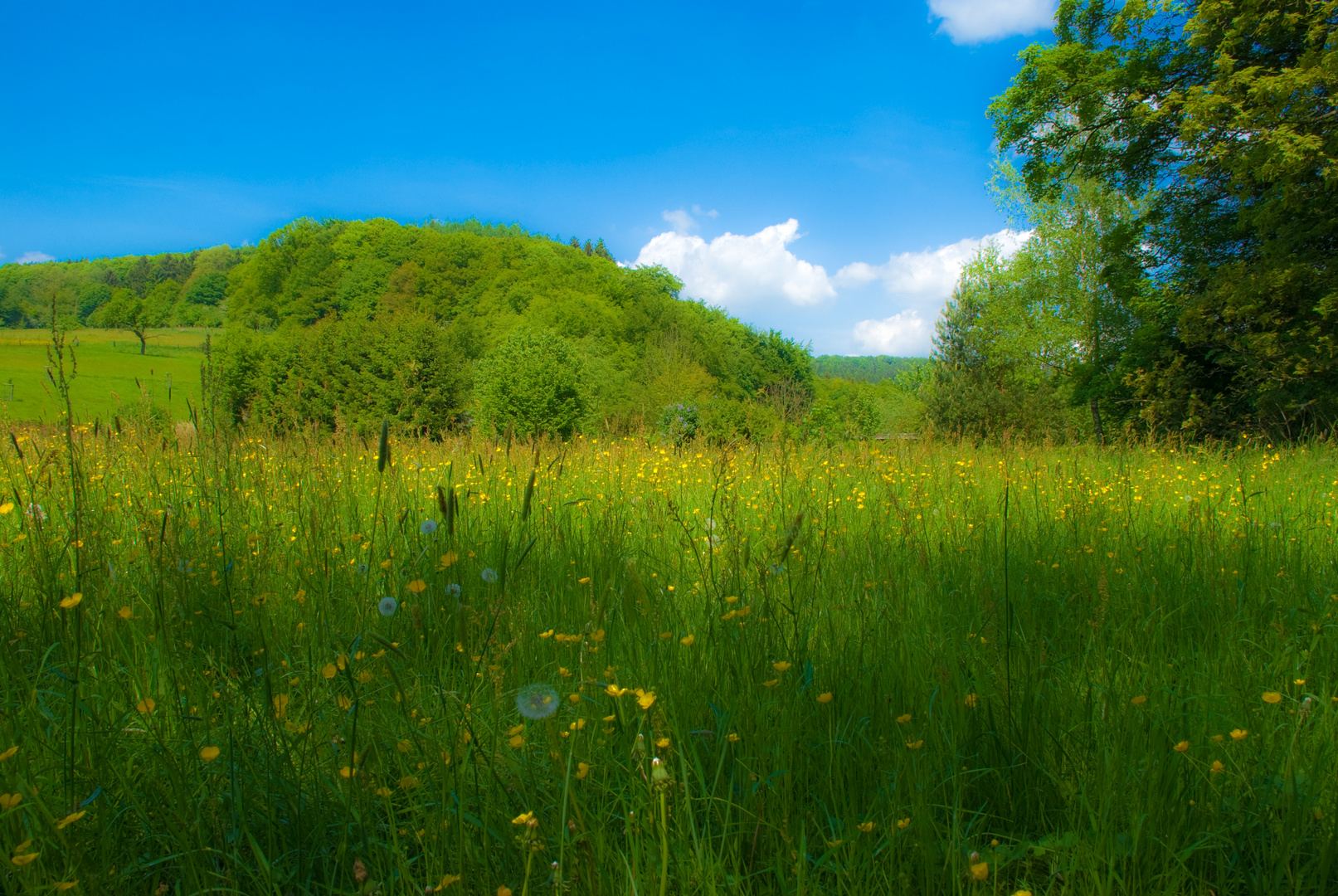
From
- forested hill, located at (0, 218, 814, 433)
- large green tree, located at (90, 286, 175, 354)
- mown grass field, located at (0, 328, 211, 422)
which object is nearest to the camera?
mown grass field, located at (0, 328, 211, 422)

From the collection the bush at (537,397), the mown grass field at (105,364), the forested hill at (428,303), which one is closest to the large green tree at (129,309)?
the forested hill at (428,303)

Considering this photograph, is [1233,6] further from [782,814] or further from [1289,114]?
[782,814]

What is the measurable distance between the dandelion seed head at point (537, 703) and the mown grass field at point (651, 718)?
1 cm

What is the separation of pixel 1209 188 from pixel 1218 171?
4.15ft

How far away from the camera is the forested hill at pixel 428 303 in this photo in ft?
138

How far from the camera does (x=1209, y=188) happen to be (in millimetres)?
14945

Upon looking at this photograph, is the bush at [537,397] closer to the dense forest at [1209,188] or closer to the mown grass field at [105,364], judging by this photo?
the dense forest at [1209,188]

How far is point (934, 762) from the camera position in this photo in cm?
139

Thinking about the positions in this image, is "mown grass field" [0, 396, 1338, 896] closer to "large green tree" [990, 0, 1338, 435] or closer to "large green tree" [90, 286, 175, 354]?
"large green tree" [990, 0, 1338, 435]

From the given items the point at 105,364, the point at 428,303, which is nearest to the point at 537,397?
the point at 105,364

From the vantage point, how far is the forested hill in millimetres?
42000

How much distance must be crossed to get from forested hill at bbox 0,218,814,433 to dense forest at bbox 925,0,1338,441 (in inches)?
814

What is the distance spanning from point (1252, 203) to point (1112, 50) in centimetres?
455

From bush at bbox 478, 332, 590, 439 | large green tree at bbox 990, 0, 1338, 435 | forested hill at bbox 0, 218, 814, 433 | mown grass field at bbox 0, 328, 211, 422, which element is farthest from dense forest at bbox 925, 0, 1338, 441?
mown grass field at bbox 0, 328, 211, 422
